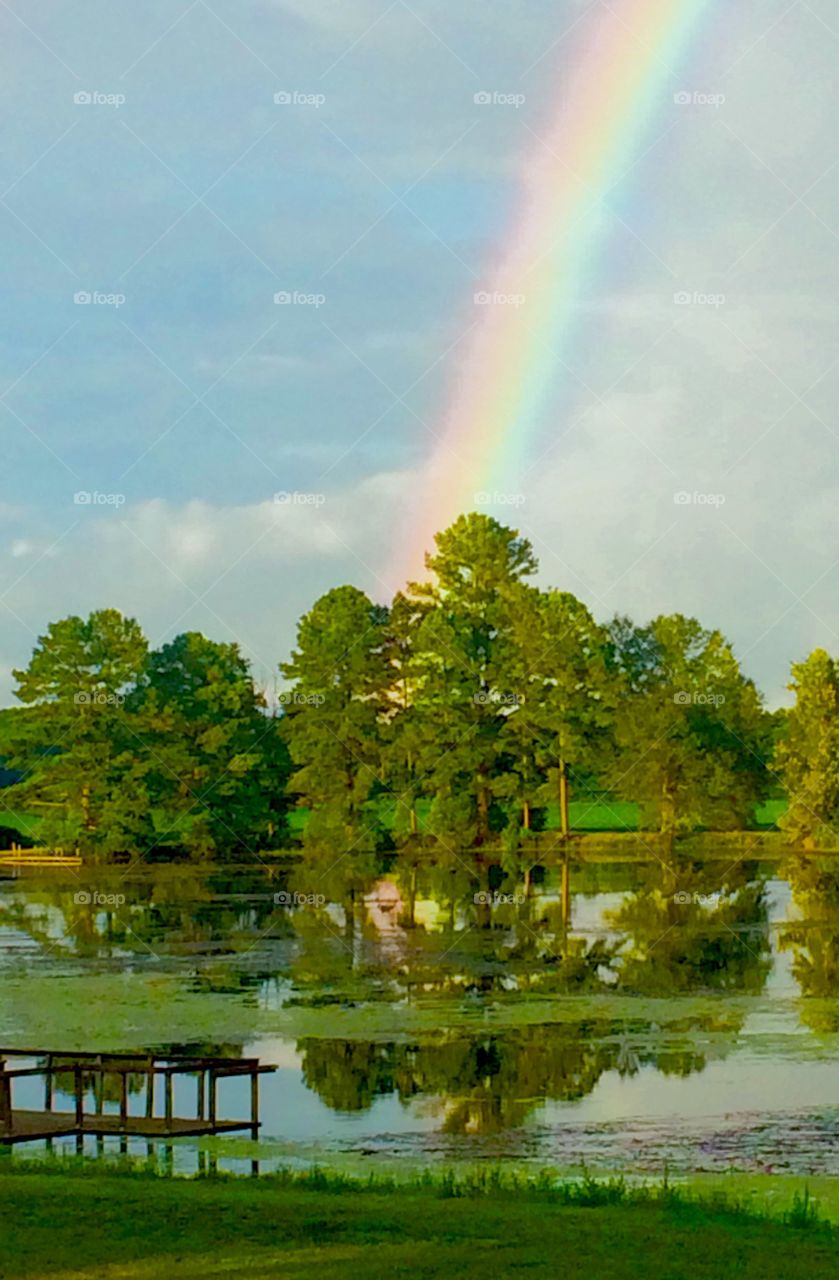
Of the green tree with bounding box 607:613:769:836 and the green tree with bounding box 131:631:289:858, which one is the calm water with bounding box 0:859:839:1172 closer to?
the green tree with bounding box 131:631:289:858

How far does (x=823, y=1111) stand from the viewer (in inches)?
961

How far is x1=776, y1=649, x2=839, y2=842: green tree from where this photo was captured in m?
104

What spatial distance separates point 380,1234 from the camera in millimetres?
14727

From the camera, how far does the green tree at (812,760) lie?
10400cm

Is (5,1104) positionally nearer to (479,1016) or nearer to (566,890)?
(479,1016)

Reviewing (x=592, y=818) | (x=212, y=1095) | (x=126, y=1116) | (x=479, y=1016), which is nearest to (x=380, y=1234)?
(x=126, y=1116)

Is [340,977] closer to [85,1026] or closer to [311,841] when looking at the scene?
[85,1026]

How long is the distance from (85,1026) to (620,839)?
3211 inches

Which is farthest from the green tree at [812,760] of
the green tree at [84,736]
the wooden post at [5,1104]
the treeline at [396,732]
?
the wooden post at [5,1104]

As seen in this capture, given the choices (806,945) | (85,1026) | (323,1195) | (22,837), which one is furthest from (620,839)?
(323,1195)

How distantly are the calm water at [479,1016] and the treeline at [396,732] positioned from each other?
3256 cm

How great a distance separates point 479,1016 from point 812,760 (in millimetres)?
73439

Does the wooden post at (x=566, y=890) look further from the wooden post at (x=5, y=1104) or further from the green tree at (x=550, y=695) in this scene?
the wooden post at (x=5, y=1104)

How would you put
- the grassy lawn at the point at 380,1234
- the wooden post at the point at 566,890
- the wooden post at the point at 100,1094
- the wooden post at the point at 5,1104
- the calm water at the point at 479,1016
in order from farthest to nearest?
the wooden post at the point at 566,890 < the calm water at the point at 479,1016 < the wooden post at the point at 100,1094 < the wooden post at the point at 5,1104 < the grassy lawn at the point at 380,1234
